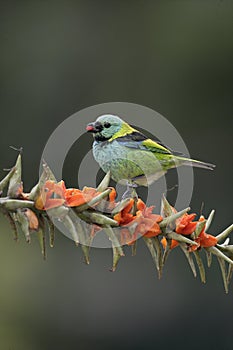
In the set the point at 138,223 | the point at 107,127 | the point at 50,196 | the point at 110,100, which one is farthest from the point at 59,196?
the point at 110,100

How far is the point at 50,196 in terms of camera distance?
796mm

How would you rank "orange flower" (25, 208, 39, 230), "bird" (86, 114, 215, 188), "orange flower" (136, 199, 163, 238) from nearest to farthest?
"orange flower" (25, 208, 39, 230)
"orange flower" (136, 199, 163, 238)
"bird" (86, 114, 215, 188)

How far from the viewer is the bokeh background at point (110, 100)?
4.06m

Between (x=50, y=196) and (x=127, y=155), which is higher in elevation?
(x=50, y=196)

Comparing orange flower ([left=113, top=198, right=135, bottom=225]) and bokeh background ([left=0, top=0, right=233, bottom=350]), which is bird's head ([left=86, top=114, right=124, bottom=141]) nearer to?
orange flower ([left=113, top=198, right=135, bottom=225])

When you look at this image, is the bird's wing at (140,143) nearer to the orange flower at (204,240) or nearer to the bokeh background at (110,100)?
the orange flower at (204,240)

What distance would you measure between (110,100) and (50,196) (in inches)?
149

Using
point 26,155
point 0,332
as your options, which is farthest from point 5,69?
point 0,332

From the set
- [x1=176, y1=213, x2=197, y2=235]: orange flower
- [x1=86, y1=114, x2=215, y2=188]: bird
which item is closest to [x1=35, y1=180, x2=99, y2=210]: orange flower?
[x1=176, y1=213, x2=197, y2=235]: orange flower

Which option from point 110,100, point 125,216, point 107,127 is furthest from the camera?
point 110,100

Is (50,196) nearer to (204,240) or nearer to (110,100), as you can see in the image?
(204,240)

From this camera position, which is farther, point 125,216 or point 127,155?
point 127,155

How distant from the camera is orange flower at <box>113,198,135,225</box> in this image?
33.4 inches

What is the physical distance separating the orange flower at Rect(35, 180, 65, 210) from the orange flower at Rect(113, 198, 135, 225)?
77 millimetres
